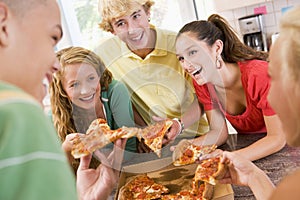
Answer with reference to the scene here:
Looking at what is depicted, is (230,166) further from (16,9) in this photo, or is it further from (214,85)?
(16,9)

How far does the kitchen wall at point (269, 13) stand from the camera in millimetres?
2527

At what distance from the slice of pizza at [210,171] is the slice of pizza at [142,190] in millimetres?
106

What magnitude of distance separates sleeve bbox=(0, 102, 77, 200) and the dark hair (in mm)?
1098

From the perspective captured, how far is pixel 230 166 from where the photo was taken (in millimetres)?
1043

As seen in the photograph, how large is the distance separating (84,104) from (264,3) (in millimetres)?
1618

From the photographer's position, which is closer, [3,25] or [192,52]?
[3,25]

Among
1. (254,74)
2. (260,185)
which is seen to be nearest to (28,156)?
(260,185)

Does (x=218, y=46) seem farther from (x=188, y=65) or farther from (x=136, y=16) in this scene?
(x=136, y=16)

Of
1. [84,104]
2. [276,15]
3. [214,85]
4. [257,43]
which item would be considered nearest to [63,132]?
[84,104]

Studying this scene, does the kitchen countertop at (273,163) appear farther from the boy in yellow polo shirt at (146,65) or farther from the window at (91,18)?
the window at (91,18)

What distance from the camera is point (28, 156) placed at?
0.44 meters

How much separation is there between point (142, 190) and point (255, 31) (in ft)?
5.55

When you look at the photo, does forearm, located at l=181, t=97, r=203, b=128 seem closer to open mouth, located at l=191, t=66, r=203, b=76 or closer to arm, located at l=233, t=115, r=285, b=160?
open mouth, located at l=191, t=66, r=203, b=76

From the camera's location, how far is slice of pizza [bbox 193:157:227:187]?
1.03 meters
